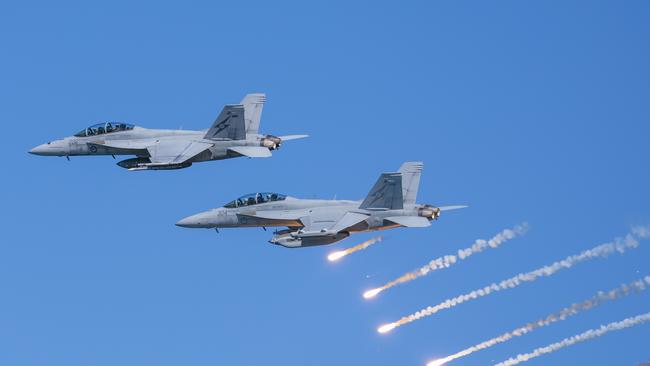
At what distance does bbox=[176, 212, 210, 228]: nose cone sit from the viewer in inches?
4505

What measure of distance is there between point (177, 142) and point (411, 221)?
55.2ft

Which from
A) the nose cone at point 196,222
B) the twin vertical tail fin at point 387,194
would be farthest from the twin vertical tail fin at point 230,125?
the twin vertical tail fin at point 387,194

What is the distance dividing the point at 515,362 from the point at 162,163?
25.4 m

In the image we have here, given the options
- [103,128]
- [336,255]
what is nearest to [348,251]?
[336,255]

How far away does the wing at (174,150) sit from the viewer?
114 m

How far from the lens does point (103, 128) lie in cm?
11856

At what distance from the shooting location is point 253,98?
393 feet

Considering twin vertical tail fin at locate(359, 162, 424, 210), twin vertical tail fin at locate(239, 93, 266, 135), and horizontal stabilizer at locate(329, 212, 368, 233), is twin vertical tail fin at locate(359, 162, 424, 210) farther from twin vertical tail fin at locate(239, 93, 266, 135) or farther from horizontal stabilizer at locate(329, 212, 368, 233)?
twin vertical tail fin at locate(239, 93, 266, 135)

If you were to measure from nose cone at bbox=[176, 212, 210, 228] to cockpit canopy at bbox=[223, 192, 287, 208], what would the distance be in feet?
5.17

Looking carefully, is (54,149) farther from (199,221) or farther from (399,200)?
(399,200)

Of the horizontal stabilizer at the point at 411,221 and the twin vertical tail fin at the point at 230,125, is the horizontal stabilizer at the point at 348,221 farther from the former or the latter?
the twin vertical tail fin at the point at 230,125

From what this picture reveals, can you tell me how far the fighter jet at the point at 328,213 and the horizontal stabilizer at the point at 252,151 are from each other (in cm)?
246

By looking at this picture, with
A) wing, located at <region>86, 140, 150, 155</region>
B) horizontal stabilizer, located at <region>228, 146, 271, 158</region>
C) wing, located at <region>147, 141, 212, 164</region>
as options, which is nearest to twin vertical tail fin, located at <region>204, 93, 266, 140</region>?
horizontal stabilizer, located at <region>228, 146, 271, 158</region>

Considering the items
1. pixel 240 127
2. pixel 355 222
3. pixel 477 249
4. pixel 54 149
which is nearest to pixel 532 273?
pixel 477 249
